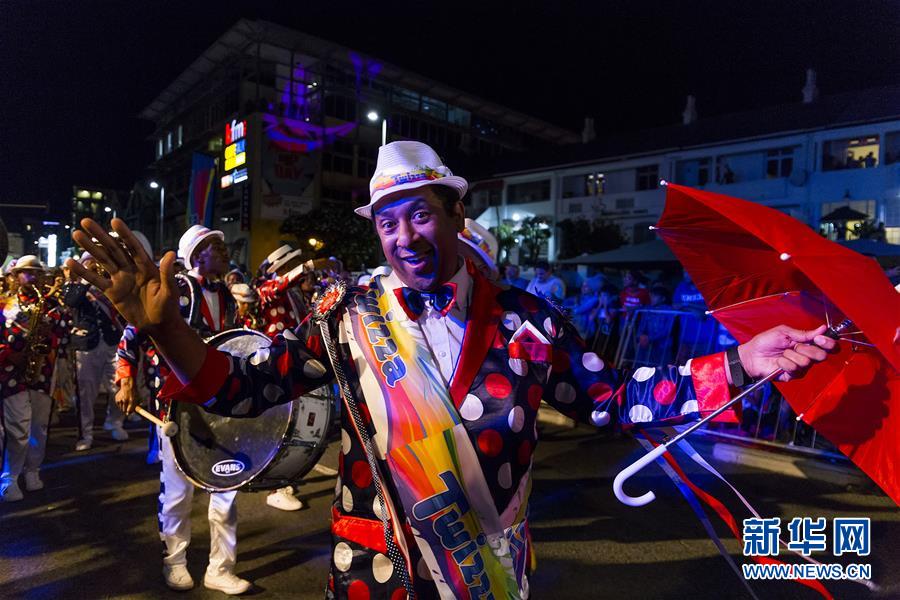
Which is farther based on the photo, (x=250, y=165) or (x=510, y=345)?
(x=250, y=165)

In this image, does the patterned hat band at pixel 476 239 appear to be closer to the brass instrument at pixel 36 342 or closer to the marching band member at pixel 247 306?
the marching band member at pixel 247 306

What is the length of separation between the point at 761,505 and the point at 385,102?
1674 inches

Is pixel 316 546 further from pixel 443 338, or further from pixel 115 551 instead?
pixel 443 338

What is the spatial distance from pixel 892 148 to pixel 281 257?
1055 inches

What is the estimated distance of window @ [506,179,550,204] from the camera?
37156 mm

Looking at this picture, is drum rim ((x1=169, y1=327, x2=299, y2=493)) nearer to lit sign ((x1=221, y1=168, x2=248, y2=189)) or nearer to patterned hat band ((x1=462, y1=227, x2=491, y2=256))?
patterned hat band ((x1=462, y1=227, x2=491, y2=256))

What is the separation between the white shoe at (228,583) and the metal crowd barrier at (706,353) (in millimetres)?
4873

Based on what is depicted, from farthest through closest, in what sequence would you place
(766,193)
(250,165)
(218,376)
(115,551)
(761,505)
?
(250,165)
(766,193)
(761,505)
(115,551)
(218,376)

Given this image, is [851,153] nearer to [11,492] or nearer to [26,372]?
[26,372]

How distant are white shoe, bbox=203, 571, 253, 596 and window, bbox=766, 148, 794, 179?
29.7 m

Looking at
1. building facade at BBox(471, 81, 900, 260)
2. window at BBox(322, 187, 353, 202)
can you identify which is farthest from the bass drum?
window at BBox(322, 187, 353, 202)

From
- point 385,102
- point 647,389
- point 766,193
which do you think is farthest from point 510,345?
point 385,102

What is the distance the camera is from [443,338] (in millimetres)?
1854

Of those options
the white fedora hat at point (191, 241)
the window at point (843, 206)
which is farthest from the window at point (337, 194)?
the white fedora hat at point (191, 241)
